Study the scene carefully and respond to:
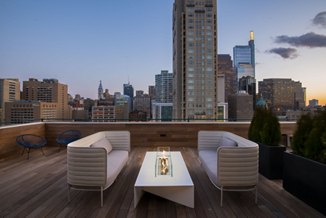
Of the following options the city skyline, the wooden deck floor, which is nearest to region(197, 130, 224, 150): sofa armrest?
the wooden deck floor

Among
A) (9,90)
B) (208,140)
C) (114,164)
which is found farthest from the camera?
(9,90)

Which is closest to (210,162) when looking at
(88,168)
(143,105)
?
(88,168)

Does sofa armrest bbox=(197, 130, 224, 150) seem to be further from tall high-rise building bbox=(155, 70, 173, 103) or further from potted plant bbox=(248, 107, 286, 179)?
tall high-rise building bbox=(155, 70, 173, 103)

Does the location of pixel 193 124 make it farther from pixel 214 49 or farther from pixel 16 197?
pixel 214 49

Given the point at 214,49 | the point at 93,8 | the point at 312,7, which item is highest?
the point at 214,49

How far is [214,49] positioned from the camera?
61.3 m

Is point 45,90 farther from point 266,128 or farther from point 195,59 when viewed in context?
point 195,59

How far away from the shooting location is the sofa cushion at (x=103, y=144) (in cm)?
379

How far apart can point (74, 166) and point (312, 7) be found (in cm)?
1049

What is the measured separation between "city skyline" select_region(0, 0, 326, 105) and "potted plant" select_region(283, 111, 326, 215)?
16.7 ft

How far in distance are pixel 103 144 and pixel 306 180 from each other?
3.30 m

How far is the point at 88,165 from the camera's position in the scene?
2.75 meters

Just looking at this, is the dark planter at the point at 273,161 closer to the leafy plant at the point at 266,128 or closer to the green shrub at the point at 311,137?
the leafy plant at the point at 266,128

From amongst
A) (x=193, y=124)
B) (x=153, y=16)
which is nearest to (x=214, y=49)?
(x=153, y=16)
